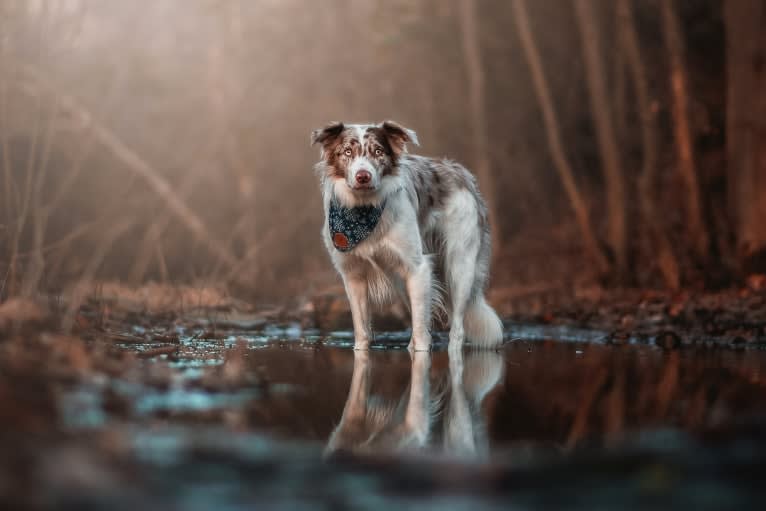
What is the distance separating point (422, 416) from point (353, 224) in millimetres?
3076

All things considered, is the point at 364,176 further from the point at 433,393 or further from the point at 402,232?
the point at 433,393

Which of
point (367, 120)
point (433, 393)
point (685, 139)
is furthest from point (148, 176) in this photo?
point (433, 393)

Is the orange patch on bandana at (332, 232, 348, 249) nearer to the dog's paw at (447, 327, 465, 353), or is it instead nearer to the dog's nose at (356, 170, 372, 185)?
the dog's nose at (356, 170, 372, 185)

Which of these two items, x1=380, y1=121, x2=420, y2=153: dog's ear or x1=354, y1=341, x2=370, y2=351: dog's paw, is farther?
x1=354, y1=341, x2=370, y2=351: dog's paw

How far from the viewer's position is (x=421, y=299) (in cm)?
762

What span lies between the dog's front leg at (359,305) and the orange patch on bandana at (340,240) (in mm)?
398

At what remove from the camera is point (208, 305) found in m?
10.4

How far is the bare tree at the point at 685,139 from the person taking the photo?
12.5 metres

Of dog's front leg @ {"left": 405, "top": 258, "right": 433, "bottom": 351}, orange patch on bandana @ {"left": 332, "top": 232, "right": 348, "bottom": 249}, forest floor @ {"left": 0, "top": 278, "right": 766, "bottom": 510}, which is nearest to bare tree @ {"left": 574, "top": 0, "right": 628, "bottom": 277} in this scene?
forest floor @ {"left": 0, "top": 278, "right": 766, "bottom": 510}

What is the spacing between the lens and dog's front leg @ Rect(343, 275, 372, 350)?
784 centimetres

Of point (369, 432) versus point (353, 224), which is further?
point (353, 224)

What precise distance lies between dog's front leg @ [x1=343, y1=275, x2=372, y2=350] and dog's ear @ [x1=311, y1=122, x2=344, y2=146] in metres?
1.17

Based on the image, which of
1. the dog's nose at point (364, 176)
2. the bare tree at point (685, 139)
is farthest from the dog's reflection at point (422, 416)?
the bare tree at point (685, 139)

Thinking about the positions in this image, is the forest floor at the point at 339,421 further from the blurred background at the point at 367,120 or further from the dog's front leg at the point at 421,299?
the blurred background at the point at 367,120
